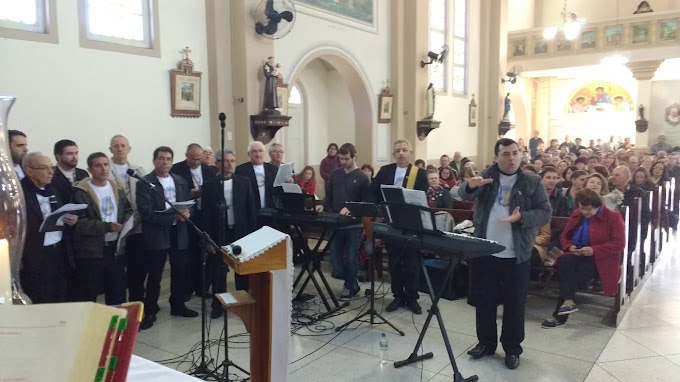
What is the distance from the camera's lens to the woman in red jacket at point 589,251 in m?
4.62

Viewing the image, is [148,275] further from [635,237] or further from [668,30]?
[668,30]

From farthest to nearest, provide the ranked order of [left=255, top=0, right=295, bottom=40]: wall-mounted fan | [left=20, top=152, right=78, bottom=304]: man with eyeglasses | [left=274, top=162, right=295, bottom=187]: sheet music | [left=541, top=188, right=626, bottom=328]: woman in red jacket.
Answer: [left=255, top=0, right=295, bottom=40]: wall-mounted fan → [left=274, top=162, right=295, bottom=187]: sheet music → [left=541, top=188, right=626, bottom=328]: woman in red jacket → [left=20, top=152, right=78, bottom=304]: man with eyeglasses

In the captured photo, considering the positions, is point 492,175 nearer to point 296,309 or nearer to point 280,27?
point 296,309

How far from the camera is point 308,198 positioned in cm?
465

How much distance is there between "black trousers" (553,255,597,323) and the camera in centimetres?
476

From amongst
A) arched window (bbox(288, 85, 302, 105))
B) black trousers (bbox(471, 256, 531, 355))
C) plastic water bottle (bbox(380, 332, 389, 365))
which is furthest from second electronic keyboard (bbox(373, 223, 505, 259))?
arched window (bbox(288, 85, 302, 105))

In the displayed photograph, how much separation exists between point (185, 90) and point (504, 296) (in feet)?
16.6

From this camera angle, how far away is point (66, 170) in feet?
15.0

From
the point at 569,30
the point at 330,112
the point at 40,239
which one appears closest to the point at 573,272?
the point at 40,239

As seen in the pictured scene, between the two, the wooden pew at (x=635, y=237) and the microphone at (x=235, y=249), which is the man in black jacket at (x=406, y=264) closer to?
the wooden pew at (x=635, y=237)

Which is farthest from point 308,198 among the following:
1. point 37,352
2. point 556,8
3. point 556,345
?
point 556,8

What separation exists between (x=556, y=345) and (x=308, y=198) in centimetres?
231

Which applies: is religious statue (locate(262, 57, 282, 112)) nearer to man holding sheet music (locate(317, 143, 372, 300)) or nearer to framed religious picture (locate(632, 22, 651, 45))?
man holding sheet music (locate(317, 143, 372, 300))

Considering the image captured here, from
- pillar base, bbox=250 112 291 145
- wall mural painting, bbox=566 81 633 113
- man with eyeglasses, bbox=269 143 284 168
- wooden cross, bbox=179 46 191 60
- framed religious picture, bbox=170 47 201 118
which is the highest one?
wall mural painting, bbox=566 81 633 113
